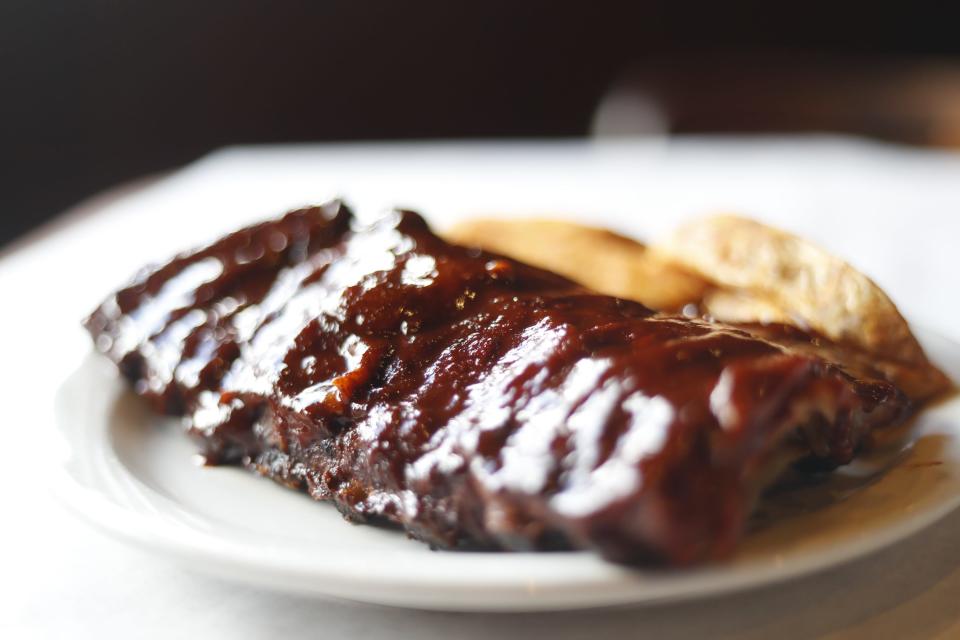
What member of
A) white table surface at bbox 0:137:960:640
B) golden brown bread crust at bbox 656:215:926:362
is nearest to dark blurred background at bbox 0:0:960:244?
white table surface at bbox 0:137:960:640

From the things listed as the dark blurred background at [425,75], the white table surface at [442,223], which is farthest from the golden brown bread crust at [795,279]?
the dark blurred background at [425,75]

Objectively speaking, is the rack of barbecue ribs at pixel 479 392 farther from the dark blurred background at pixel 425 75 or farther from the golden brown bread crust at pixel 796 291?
the dark blurred background at pixel 425 75

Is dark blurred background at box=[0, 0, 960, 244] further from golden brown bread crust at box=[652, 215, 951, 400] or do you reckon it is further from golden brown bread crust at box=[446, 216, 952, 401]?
golden brown bread crust at box=[652, 215, 951, 400]

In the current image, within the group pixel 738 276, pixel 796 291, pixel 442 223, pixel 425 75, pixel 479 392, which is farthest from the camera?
pixel 425 75

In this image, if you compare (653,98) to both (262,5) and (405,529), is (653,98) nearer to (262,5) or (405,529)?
(262,5)

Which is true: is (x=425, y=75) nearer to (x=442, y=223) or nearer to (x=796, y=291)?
(x=442, y=223)

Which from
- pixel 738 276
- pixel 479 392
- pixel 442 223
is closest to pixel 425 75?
pixel 442 223
